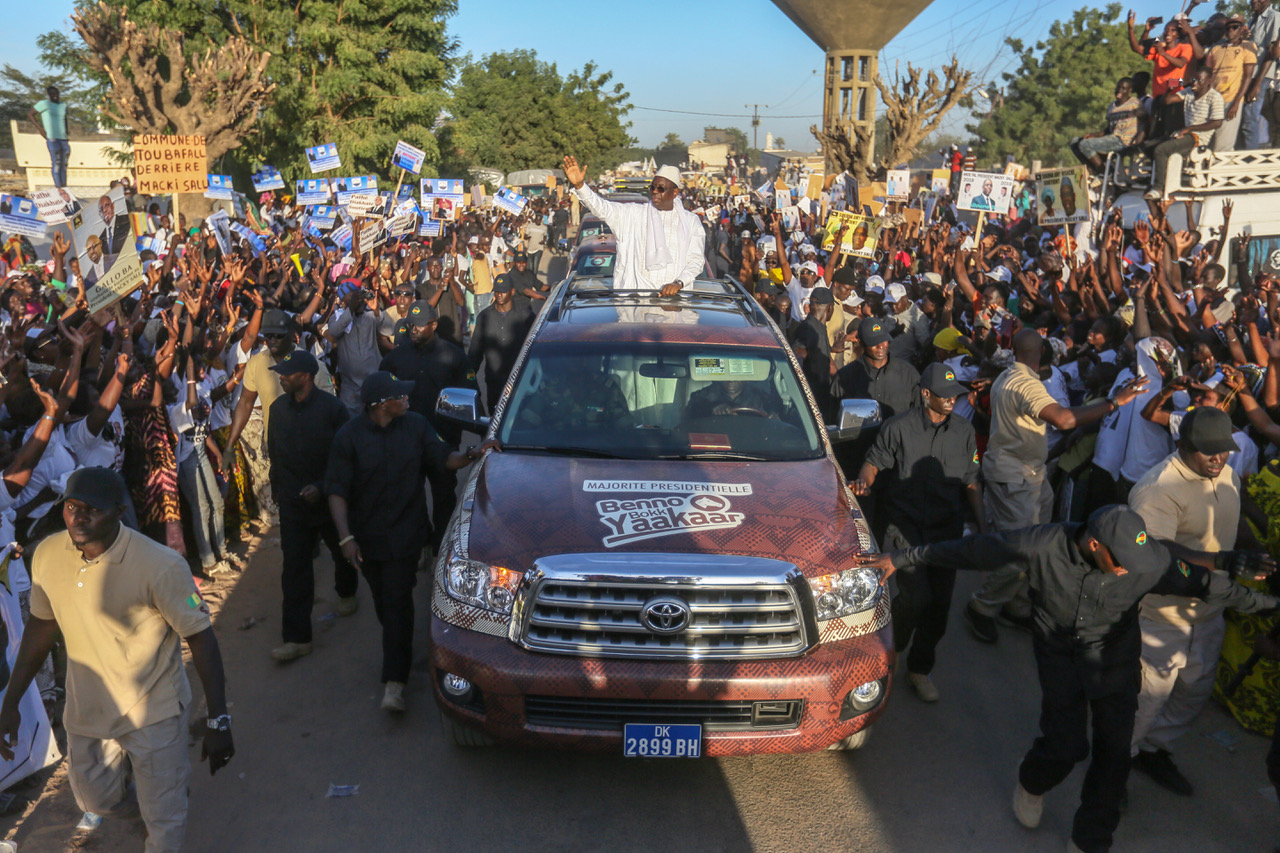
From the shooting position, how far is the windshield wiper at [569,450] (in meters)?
4.65

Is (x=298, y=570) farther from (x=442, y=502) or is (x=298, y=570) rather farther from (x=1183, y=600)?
(x=1183, y=600)

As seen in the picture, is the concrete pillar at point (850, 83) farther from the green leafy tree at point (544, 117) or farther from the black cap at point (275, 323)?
the black cap at point (275, 323)

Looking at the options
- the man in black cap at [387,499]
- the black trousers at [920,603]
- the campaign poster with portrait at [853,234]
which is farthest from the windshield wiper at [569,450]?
the campaign poster with portrait at [853,234]

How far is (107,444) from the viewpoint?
16.9 feet

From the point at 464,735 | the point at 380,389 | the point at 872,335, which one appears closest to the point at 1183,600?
the point at 872,335

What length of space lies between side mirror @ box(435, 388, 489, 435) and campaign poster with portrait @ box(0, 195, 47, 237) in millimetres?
6699

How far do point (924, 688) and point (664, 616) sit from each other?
6.57 ft

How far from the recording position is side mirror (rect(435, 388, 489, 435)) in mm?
5086

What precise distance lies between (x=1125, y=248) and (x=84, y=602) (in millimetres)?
11777

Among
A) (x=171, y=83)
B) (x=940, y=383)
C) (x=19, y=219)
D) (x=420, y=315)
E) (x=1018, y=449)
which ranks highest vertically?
(x=171, y=83)

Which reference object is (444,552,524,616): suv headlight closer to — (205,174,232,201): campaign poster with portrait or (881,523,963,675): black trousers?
(881,523,963,675): black trousers

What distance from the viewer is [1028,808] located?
12.9ft

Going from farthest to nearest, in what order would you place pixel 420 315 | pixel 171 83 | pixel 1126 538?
pixel 171 83 → pixel 420 315 → pixel 1126 538

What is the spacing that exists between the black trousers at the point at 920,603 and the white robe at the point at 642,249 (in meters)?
3.92
